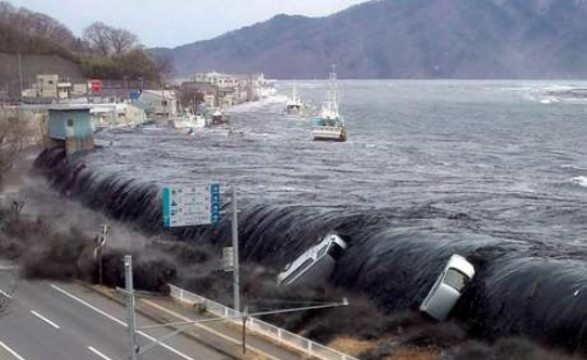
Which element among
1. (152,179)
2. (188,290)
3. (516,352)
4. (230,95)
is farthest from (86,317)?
(230,95)

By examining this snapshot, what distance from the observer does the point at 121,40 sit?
189000 mm

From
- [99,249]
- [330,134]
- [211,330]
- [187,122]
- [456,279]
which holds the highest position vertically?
[456,279]

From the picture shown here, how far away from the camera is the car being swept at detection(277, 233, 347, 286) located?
29703mm

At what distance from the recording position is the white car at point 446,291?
83.8ft

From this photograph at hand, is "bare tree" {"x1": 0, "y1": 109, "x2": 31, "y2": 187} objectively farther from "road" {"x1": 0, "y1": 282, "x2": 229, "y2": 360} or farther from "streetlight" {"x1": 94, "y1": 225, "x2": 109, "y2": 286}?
"road" {"x1": 0, "y1": 282, "x2": 229, "y2": 360}

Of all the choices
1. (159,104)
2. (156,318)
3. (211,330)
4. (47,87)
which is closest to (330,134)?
(159,104)

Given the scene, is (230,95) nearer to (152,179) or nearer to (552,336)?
(152,179)

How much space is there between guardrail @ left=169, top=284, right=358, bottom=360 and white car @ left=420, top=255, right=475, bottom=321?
4037 millimetres

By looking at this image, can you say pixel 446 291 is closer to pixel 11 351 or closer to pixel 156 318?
pixel 156 318

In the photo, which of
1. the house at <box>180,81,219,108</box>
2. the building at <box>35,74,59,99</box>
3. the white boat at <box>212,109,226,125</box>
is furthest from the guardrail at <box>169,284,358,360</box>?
the house at <box>180,81,219,108</box>

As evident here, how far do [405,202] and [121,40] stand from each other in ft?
513

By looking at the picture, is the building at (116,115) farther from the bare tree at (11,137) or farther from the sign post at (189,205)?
the sign post at (189,205)

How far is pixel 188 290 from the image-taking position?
30875mm

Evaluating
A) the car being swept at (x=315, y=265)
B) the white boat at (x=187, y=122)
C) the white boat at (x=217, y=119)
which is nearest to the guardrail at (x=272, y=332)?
the car being swept at (x=315, y=265)
